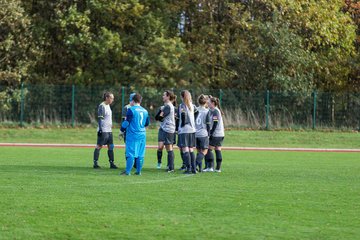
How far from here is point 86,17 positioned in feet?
143

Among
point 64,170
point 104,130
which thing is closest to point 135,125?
point 64,170

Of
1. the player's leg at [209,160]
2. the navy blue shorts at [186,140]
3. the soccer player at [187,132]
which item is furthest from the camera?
the player's leg at [209,160]

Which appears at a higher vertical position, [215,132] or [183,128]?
[183,128]

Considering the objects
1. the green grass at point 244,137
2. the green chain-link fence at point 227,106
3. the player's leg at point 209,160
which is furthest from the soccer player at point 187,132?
the green chain-link fence at point 227,106

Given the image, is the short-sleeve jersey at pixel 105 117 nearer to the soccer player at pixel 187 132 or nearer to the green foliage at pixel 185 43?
the soccer player at pixel 187 132

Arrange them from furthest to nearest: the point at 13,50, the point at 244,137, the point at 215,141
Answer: the point at 13,50, the point at 244,137, the point at 215,141

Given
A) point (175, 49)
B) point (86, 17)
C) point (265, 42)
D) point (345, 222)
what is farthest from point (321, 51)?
point (345, 222)

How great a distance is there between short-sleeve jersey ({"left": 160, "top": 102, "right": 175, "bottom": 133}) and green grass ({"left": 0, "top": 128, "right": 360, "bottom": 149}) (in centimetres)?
1645

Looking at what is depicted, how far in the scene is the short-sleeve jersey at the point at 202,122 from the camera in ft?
60.7

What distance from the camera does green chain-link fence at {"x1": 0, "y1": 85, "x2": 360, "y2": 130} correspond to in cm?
4153

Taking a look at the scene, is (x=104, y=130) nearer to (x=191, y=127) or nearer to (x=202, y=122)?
(x=191, y=127)

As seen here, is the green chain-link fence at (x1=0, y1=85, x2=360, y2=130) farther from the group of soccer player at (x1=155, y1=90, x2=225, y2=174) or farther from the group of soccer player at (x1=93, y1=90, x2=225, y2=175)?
the group of soccer player at (x1=155, y1=90, x2=225, y2=174)

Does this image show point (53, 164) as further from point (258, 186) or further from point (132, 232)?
point (132, 232)

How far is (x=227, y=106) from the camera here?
42969mm
